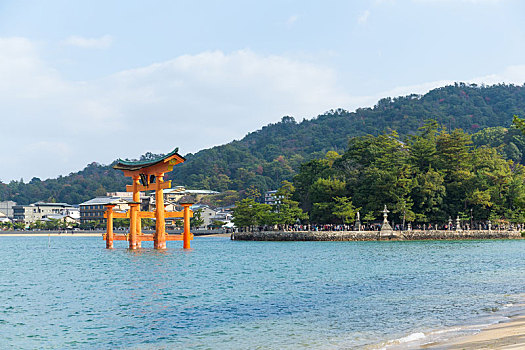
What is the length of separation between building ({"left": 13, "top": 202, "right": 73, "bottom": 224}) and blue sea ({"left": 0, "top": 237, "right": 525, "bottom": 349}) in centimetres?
11427

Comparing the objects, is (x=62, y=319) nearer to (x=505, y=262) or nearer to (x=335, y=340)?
(x=335, y=340)

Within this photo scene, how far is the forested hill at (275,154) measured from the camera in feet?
501

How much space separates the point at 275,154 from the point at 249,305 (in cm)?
16102

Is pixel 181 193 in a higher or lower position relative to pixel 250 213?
higher

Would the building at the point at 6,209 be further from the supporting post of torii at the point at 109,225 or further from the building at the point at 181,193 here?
the supporting post of torii at the point at 109,225

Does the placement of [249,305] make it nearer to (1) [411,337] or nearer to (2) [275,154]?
(1) [411,337]

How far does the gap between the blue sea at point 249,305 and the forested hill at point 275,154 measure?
110253 mm

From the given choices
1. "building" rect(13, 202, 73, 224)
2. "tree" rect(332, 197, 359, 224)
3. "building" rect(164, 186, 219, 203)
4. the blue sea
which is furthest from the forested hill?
the blue sea

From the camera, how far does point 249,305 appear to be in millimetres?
18672

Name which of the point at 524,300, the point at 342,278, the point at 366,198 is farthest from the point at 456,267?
the point at 366,198

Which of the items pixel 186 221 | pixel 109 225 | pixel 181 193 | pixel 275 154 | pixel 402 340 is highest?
pixel 275 154

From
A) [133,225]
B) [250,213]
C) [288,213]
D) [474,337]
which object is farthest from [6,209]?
[474,337]

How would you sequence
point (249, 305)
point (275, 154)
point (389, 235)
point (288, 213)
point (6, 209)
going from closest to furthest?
point (249, 305) → point (389, 235) → point (288, 213) → point (6, 209) → point (275, 154)

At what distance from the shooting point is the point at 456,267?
32.4 m
